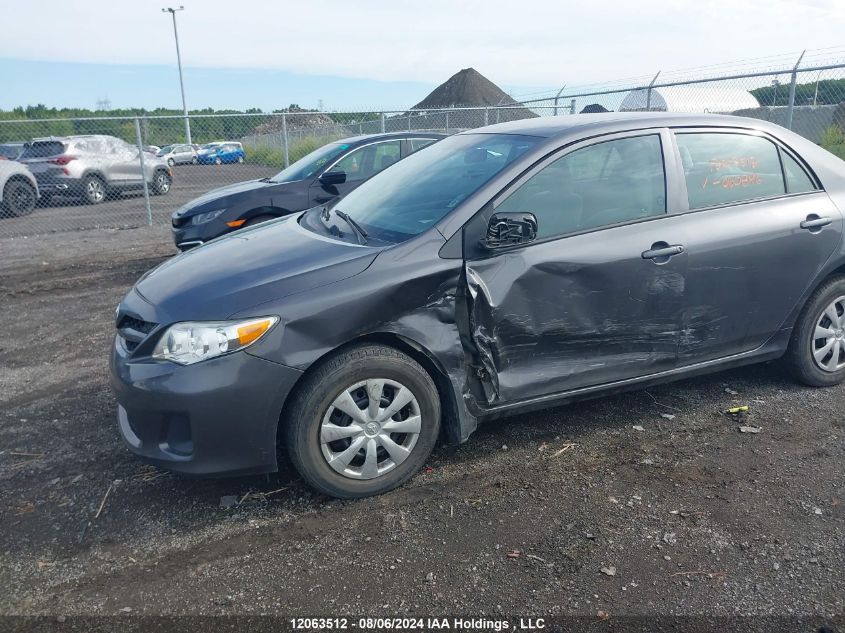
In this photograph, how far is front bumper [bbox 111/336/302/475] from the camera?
2.97 m

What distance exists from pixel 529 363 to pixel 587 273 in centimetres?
55

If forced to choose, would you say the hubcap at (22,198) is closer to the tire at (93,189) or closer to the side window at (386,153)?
the tire at (93,189)

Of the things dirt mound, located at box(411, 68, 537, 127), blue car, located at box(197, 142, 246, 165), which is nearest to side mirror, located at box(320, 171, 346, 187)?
blue car, located at box(197, 142, 246, 165)

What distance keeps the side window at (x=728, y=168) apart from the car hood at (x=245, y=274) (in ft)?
6.33

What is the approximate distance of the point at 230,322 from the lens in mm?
3016

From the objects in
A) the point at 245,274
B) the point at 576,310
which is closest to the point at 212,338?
the point at 245,274

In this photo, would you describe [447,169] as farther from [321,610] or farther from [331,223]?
[321,610]

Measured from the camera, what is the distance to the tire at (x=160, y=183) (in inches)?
709

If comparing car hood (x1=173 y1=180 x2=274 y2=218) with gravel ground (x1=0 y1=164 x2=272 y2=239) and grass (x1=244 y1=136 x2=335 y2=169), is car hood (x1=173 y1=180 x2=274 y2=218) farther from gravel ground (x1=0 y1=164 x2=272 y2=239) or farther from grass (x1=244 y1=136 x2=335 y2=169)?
grass (x1=244 y1=136 x2=335 y2=169)

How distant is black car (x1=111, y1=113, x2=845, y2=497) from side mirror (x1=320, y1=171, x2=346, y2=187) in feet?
9.78

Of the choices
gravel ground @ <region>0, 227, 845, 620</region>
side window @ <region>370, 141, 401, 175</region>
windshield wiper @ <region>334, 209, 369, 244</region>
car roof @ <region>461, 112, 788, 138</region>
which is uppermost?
car roof @ <region>461, 112, 788, 138</region>

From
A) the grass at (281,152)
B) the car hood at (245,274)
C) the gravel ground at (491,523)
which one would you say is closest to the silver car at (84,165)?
the grass at (281,152)

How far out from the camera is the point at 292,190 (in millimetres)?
7777

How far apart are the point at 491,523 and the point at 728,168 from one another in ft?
8.20
